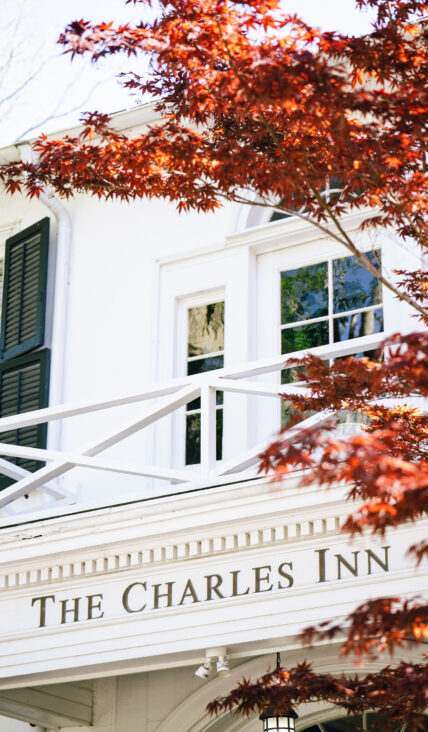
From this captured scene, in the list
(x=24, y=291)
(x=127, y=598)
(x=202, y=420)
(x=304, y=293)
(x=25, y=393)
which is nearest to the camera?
(x=127, y=598)

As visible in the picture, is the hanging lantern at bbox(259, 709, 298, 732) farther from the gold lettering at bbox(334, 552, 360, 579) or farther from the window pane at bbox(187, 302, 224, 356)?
the window pane at bbox(187, 302, 224, 356)

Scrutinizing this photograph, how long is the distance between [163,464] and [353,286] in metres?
2.16

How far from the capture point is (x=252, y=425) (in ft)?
30.8

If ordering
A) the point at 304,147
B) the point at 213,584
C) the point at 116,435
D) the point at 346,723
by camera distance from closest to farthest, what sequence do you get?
1. the point at 304,147
2. the point at 213,584
3. the point at 116,435
4. the point at 346,723

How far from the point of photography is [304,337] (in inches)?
374

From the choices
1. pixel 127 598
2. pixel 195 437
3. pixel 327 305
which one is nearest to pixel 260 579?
pixel 127 598

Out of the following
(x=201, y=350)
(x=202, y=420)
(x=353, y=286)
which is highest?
(x=353, y=286)

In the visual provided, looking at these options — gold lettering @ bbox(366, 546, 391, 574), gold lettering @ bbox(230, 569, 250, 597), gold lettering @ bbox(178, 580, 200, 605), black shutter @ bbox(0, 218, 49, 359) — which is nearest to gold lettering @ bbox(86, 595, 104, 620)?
gold lettering @ bbox(178, 580, 200, 605)

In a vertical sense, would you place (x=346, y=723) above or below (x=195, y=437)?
below

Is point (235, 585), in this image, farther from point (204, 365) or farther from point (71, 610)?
point (204, 365)

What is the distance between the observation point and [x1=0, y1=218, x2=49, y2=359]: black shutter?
10.5m

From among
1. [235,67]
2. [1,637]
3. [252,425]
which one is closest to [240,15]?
[235,67]

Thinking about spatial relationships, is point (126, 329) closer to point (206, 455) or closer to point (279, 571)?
point (206, 455)

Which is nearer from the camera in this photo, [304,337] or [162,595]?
[162,595]
